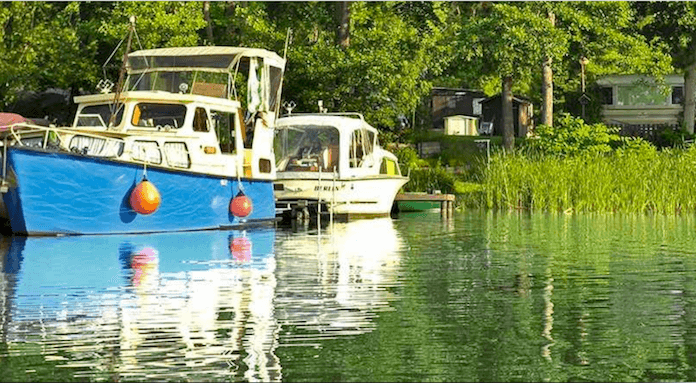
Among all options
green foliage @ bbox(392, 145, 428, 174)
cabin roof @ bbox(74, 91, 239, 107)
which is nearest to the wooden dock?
green foliage @ bbox(392, 145, 428, 174)

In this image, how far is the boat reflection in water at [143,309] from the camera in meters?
15.0

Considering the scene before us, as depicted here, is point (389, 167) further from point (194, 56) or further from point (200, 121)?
point (200, 121)

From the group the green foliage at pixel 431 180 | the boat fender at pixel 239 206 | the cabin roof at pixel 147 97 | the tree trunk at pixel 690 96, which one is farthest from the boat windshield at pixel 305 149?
the tree trunk at pixel 690 96

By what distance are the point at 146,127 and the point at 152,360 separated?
2066 cm

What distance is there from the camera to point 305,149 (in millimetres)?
42750

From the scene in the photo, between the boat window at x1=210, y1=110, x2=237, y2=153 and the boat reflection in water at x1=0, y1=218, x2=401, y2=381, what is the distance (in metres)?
4.88

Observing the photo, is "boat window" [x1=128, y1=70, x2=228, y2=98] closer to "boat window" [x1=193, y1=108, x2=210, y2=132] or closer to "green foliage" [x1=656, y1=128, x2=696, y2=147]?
"boat window" [x1=193, y1=108, x2=210, y2=132]

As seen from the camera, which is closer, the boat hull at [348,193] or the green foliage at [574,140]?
the boat hull at [348,193]

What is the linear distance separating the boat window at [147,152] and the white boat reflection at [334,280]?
10.7ft

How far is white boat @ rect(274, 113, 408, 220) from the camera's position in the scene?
4188cm

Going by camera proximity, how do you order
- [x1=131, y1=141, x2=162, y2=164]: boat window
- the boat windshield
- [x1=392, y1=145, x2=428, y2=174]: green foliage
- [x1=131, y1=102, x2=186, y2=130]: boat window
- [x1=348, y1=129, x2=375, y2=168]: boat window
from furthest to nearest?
1. [x1=392, y1=145, x2=428, y2=174]: green foliage
2. [x1=348, y1=129, x2=375, y2=168]: boat window
3. the boat windshield
4. [x1=131, y1=102, x2=186, y2=130]: boat window
5. [x1=131, y1=141, x2=162, y2=164]: boat window

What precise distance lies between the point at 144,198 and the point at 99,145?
61.9 inches

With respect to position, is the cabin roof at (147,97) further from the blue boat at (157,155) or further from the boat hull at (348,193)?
the boat hull at (348,193)

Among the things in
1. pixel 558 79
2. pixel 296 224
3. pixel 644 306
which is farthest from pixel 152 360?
pixel 558 79
